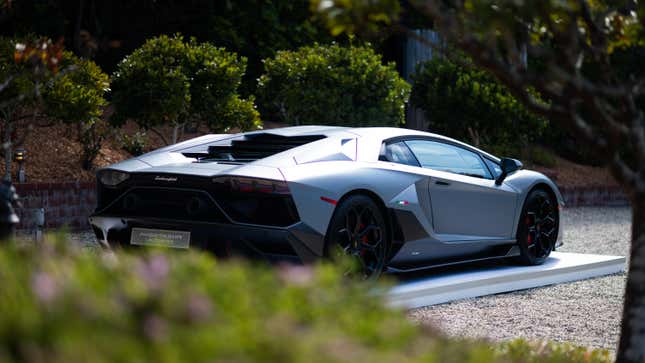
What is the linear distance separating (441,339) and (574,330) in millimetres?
3479

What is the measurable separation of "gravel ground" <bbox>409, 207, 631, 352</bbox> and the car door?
0.62 meters

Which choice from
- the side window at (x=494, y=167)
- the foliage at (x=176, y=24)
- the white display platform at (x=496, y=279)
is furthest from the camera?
the foliage at (x=176, y=24)

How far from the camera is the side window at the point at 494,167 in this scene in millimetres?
8898

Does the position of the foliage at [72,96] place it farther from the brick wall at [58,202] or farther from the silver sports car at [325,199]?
the silver sports car at [325,199]

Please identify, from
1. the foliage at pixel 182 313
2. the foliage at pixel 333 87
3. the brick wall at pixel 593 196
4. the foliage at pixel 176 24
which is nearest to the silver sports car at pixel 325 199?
the foliage at pixel 182 313

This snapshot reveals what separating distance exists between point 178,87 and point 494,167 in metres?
4.64

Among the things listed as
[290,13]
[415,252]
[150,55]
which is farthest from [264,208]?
[290,13]

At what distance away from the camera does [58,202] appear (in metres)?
11.5

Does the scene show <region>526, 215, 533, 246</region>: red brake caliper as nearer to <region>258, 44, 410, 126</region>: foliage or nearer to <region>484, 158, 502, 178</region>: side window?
<region>484, 158, 502, 178</region>: side window

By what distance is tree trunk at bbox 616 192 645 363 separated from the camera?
167 inches

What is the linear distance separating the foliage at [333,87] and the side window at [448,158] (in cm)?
512

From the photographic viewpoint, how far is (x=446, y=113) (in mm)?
16672

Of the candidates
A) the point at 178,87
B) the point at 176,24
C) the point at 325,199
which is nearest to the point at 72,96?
the point at 178,87

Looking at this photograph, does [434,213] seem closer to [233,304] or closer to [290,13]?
[233,304]
